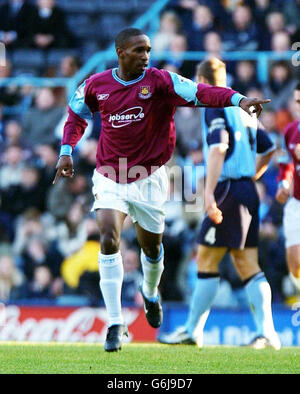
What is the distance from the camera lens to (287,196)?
9.09m

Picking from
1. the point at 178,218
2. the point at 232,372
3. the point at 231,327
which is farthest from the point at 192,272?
the point at 232,372

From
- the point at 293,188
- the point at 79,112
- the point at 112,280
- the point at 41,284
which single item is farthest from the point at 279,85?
the point at 112,280

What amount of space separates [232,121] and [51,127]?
6.58 metres

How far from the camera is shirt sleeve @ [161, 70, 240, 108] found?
7.04 meters

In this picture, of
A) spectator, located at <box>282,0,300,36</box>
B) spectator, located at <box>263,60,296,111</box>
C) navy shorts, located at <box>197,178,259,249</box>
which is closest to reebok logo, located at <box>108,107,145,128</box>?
navy shorts, located at <box>197,178,259,249</box>

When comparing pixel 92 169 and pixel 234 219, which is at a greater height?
pixel 92 169

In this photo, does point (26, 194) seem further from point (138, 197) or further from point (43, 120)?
point (138, 197)

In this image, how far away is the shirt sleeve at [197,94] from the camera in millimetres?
7036

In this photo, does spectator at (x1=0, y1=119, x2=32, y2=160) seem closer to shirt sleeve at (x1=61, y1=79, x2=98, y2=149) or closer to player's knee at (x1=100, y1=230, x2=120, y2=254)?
shirt sleeve at (x1=61, y1=79, x2=98, y2=149)

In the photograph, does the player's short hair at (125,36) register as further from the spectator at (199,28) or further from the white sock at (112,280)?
the spectator at (199,28)

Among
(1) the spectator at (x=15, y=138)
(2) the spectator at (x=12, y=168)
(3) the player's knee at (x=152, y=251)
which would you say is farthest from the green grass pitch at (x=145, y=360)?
(1) the spectator at (x=15, y=138)

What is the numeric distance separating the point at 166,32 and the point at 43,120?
230cm

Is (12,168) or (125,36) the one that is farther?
(12,168)

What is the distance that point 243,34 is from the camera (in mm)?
14625
